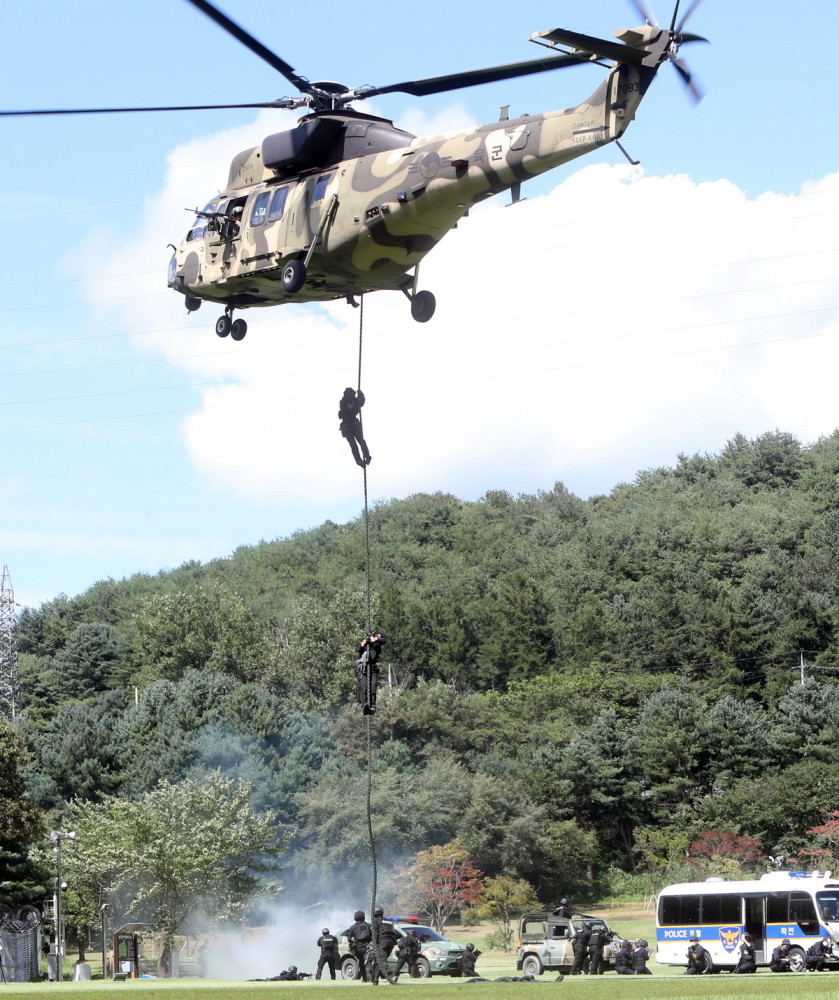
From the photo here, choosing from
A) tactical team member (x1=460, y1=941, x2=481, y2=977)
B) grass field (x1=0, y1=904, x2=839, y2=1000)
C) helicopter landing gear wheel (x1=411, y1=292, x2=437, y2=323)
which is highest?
helicopter landing gear wheel (x1=411, y1=292, x2=437, y2=323)

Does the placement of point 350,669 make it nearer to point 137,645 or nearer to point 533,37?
point 137,645

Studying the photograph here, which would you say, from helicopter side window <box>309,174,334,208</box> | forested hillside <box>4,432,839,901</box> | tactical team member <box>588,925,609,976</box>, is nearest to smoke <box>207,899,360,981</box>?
forested hillside <box>4,432,839,901</box>

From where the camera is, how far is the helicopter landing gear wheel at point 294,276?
71.3 ft

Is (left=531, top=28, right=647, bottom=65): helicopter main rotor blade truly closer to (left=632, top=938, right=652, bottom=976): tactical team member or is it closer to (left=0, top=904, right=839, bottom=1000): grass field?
(left=0, top=904, right=839, bottom=1000): grass field

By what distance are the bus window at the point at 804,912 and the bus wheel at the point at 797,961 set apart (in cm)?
104

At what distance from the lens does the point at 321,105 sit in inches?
882

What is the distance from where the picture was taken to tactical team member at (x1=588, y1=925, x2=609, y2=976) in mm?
28672

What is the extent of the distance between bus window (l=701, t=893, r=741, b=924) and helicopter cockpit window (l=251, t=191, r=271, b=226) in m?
18.3

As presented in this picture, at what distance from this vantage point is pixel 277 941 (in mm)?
54781

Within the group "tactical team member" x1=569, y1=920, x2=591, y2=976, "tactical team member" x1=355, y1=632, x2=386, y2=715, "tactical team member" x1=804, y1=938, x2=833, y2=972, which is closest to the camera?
"tactical team member" x1=355, y1=632, x2=386, y2=715

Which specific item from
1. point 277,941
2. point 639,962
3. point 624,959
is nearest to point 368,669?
point 624,959

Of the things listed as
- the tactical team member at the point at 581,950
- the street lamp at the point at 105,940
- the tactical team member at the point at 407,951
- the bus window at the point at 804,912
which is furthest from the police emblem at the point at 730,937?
the street lamp at the point at 105,940

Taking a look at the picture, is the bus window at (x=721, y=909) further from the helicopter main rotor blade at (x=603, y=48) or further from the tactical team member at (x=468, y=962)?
the helicopter main rotor blade at (x=603, y=48)

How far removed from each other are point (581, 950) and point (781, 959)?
3.85 metres
